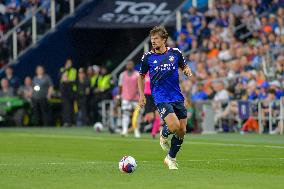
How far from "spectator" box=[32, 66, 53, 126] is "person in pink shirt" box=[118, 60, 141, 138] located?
22.7 ft

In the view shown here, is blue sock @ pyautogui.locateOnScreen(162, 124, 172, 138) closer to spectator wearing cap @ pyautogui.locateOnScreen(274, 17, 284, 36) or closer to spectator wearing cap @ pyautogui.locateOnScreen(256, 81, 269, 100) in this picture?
spectator wearing cap @ pyautogui.locateOnScreen(256, 81, 269, 100)

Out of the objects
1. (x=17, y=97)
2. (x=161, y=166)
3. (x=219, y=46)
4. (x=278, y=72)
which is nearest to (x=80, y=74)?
(x=17, y=97)

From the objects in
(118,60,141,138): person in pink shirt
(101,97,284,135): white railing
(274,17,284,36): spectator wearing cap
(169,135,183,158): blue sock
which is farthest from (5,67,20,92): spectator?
(169,135,183,158): blue sock

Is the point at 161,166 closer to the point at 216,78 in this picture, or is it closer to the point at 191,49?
the point at 216,78

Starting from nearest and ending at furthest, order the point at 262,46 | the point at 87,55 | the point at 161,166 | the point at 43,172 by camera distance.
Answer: the point at 43,172
the point at 161,166
the point at 262,46
the point at 87,55

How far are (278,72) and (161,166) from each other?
575 inches

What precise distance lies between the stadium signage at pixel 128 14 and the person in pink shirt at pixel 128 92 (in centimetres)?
829

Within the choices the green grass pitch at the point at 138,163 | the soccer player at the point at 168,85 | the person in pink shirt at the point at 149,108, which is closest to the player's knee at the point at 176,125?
the soccer player at the point at 168,85

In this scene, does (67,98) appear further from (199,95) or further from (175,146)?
(175,146)

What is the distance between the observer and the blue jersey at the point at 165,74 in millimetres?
16297

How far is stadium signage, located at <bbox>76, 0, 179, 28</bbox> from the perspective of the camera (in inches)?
1490

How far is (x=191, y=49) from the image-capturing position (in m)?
35.9

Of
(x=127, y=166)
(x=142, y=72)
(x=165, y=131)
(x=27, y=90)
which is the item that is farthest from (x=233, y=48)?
(x=127, y=166)

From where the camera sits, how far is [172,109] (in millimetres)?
16156
